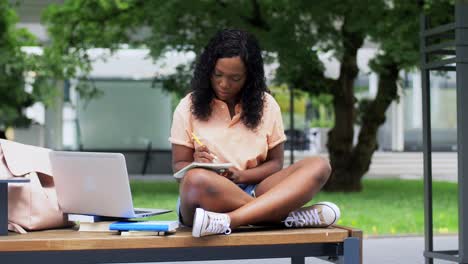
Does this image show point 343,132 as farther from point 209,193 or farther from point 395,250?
point 209,193

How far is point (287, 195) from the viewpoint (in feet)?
13.0

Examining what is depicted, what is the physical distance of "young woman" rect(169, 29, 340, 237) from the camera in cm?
394

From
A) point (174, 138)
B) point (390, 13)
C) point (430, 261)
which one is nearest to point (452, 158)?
point (390, 13)

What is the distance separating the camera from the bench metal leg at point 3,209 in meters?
3.69

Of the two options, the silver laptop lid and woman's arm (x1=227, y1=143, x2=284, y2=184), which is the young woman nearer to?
woman's arm (x1=227, y1=143, x2=284, y2=184)

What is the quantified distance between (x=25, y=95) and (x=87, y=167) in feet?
51.5

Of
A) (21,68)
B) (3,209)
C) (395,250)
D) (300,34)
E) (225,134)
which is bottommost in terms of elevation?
(395,250)

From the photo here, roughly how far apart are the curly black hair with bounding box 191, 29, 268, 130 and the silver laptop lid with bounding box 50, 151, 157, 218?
2.42ft

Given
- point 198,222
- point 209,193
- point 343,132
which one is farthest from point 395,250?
point 343,132

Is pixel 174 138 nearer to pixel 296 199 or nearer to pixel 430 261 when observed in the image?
pixel 296 199

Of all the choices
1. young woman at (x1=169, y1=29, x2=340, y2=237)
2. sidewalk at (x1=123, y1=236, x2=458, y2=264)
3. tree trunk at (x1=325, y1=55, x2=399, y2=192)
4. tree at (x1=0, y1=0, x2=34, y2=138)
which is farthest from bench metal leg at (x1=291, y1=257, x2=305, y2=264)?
tree trunk at (x1=325, y1=55, x2=399, y2=192)

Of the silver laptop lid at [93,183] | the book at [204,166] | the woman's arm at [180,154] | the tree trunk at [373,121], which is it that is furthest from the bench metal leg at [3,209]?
the tree trunk at [373,121]

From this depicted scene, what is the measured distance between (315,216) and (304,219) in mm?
51

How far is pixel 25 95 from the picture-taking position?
1902 cm
